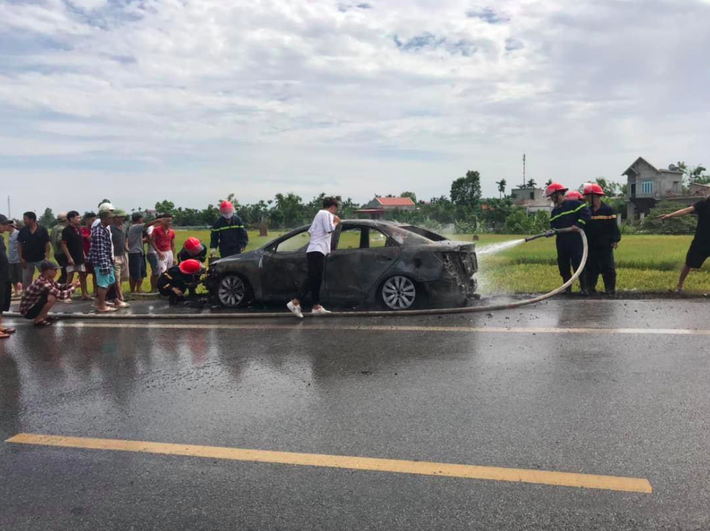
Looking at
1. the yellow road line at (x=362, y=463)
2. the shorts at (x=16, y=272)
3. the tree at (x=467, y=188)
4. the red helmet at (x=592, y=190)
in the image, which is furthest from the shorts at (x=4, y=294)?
the tree at (x=467, y=188)

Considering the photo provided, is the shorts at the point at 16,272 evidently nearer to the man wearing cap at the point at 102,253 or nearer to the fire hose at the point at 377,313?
the fire hose at the point at 377,313

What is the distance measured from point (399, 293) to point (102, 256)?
15.5ft

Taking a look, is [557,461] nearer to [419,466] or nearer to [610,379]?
[419,466]

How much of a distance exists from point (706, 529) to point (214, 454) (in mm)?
2694

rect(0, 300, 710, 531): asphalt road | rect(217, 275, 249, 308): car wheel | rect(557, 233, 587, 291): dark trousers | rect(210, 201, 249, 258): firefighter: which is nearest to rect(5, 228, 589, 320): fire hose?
rect(557, 233, 587, 291): dark trousers

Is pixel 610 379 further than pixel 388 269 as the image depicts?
No

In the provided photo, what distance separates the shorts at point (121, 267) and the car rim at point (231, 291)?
2169mm

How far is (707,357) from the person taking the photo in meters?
5.45

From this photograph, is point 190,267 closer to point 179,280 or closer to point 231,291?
point 179,280

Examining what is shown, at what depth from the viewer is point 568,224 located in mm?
9797

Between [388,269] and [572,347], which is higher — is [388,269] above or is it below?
above

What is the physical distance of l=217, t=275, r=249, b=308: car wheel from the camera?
944 cm

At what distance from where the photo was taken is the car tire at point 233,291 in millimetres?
9438

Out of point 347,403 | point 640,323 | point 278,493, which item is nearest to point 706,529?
point 278,493
